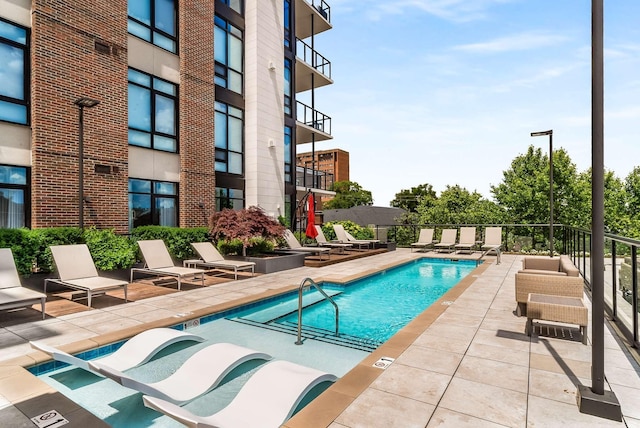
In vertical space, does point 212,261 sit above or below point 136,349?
above

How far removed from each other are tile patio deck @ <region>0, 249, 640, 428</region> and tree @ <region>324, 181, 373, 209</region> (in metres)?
75.0

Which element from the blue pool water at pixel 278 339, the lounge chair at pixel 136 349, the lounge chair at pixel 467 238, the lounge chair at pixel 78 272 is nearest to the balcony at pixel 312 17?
the lounge chair at pixel 467 238

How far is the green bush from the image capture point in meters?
9.88

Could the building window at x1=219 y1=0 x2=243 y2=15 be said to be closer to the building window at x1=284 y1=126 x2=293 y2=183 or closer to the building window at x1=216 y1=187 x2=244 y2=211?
the building window at x1=284 y1=126 x2=293 y2=183

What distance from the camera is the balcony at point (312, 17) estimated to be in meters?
19.3

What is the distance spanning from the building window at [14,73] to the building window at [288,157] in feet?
35.3

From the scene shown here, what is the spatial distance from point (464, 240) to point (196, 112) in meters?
11.8

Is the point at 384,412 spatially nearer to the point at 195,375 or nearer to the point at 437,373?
the point at 437,373

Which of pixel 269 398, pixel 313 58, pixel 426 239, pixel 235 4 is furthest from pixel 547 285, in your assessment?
pixel 313 58

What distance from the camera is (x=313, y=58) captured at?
20.0 metres

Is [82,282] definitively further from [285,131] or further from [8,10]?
[285,131]

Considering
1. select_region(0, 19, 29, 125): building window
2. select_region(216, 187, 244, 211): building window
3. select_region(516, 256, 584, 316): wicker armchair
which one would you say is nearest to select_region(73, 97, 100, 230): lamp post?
select_region(0, 19, 29, 125): building window

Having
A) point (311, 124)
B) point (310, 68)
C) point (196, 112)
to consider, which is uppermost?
point (310, 68)

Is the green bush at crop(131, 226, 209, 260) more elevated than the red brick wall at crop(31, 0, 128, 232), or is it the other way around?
the red brick wall at crop(31, 0, 128, 232)
